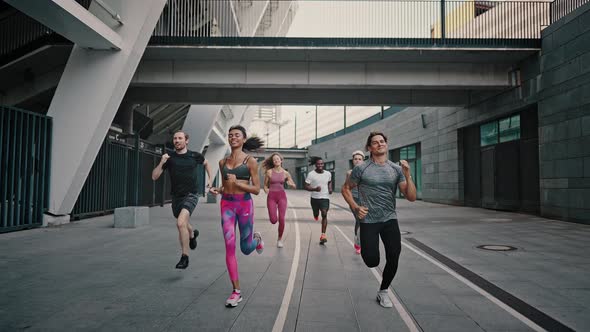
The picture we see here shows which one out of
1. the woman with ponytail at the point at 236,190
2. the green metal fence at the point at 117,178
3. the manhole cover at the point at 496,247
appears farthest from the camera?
the green metal fence at the point at 117,178

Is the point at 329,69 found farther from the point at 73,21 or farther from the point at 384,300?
the point at 384,300

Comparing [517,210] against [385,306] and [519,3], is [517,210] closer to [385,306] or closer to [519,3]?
[519,3]

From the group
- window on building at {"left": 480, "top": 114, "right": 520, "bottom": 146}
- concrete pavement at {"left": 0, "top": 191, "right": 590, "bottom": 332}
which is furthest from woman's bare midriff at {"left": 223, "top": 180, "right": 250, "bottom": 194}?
window on building at {"left": 480, "top": 114, "right": 520, "bottom": 146}

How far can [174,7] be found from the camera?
16.1 meters

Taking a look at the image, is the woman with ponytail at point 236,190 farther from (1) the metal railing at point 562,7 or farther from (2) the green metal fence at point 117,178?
(1) the metal railing at point 562,7

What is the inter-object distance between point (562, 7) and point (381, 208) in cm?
1427

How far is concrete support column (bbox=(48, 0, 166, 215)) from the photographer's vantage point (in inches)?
444

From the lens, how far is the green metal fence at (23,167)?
9789 mm

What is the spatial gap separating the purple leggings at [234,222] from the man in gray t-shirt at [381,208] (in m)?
1.31

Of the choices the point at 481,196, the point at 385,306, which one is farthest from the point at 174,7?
the point at 481,196

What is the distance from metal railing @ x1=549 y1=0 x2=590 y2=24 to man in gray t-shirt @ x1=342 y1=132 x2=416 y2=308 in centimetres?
1277

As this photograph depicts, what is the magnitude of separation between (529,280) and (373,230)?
291 centimetres

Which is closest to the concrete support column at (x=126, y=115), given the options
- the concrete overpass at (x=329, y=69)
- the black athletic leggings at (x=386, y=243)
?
the concrete overpass at (x=329, y=69)

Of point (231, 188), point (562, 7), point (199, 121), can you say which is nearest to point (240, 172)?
point (231, 188)
